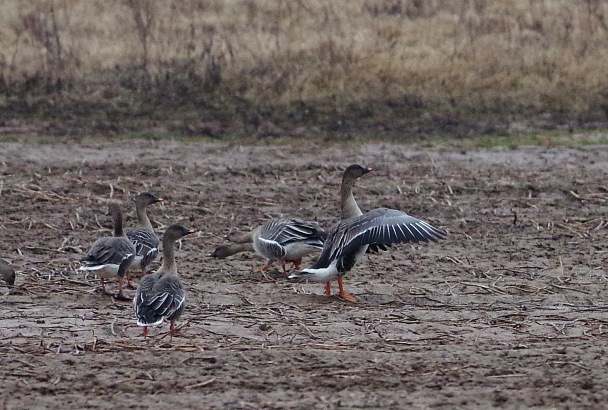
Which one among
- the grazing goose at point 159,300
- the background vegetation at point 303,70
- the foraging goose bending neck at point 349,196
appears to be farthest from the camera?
the background vegetation at point 303,70

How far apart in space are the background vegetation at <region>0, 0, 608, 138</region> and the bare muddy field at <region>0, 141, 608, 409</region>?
62.4 inches

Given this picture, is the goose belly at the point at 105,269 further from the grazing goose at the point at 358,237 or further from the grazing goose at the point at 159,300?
the grazing goose at the point at 358,237

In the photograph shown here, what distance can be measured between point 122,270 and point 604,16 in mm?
14927

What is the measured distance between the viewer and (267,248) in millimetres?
10820

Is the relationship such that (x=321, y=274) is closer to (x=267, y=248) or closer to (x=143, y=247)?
(x=267, y=248)

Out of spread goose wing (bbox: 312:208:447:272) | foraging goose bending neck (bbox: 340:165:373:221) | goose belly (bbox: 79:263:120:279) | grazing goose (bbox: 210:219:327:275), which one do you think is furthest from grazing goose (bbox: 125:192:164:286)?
foraging goose bending neck (bbox: 340:165:373:221)

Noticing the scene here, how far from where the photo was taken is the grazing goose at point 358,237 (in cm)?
960

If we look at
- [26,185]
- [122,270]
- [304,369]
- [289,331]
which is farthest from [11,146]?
[304,369]

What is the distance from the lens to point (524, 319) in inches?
357

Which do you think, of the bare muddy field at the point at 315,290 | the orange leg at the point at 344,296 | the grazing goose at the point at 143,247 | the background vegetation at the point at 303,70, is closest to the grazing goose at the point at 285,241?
the bare muddy field at the point at 315,290

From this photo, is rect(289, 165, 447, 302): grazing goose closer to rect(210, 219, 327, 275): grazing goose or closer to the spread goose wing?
the spread goose wing

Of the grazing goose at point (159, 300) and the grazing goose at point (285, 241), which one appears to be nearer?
the grazing goose at point (159, 300)

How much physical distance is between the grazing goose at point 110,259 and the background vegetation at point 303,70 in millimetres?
7792

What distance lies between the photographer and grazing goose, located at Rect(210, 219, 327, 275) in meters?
10.7
